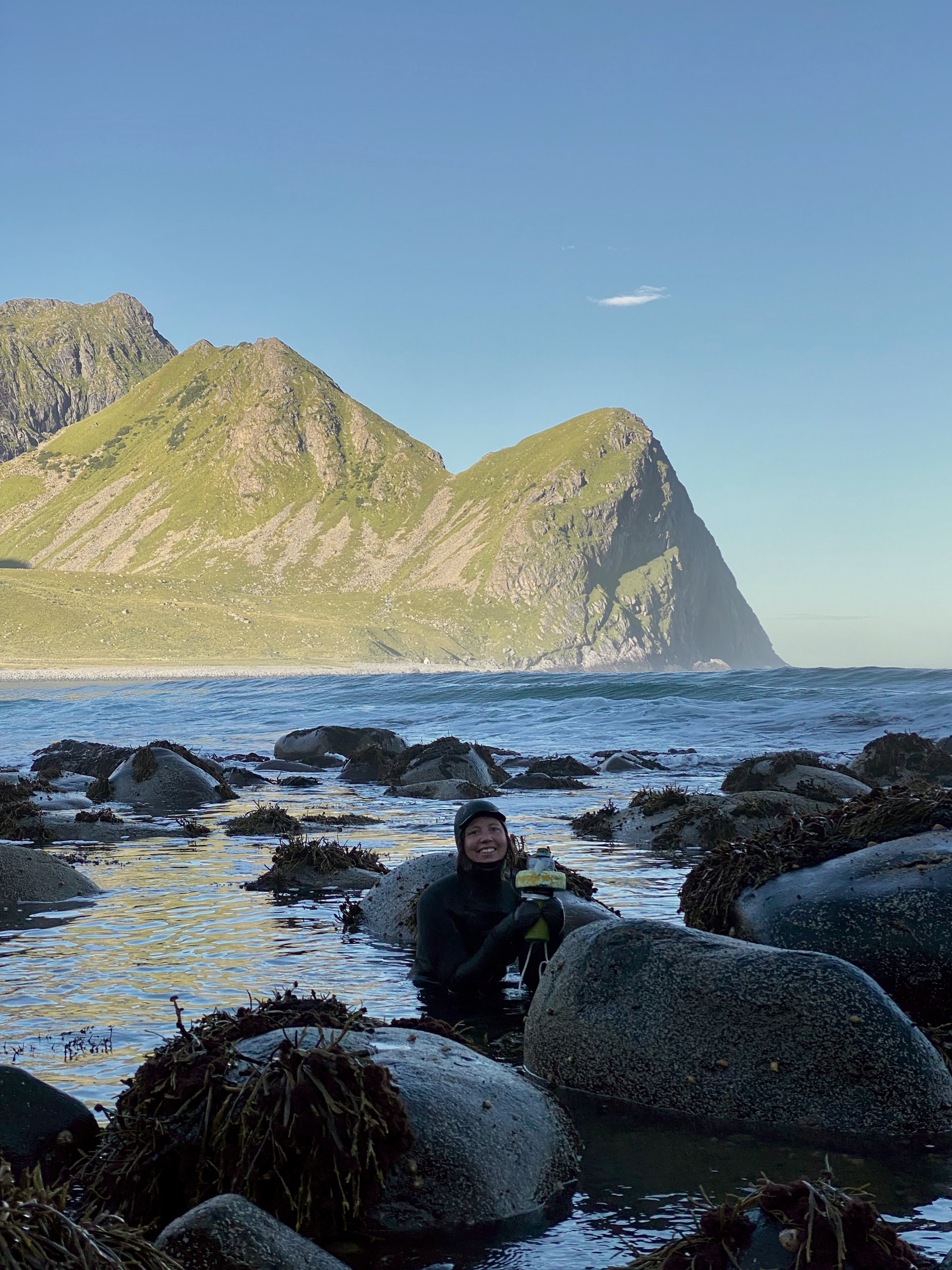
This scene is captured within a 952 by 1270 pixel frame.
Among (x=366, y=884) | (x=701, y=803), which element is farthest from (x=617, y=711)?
(x=366, y=884)

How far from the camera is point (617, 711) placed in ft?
162

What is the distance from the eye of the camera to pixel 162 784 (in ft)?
70.6

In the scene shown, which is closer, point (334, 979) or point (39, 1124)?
point (39, 1124)

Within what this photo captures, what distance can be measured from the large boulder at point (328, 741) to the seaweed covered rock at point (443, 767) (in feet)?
18.6

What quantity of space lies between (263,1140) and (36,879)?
7925 mm

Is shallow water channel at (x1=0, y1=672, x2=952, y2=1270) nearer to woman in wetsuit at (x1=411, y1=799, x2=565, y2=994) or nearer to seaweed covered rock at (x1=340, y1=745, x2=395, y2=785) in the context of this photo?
woman in wetsuit at (x1=411, y1=799, x2=565, y2=994)

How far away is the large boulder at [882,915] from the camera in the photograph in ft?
25.4

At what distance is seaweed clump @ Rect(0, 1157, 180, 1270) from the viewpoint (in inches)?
124

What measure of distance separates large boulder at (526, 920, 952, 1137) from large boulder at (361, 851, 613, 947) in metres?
2.93

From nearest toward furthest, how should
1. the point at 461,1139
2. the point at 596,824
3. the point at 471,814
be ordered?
the point at 461,1139 → the point at 471,814 → the point at 596,824

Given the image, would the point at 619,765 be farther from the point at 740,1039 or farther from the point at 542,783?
the point at 740,1039

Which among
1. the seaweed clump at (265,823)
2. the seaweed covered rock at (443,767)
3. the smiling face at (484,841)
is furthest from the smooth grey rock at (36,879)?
the seaweed covered rock at (443,767)

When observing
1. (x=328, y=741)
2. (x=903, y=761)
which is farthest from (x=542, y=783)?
(x=328, y=741)

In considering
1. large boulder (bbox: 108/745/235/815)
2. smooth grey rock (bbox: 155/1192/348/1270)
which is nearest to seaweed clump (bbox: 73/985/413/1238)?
smooth grey rock (bbox: 155/1192/348/1270)
